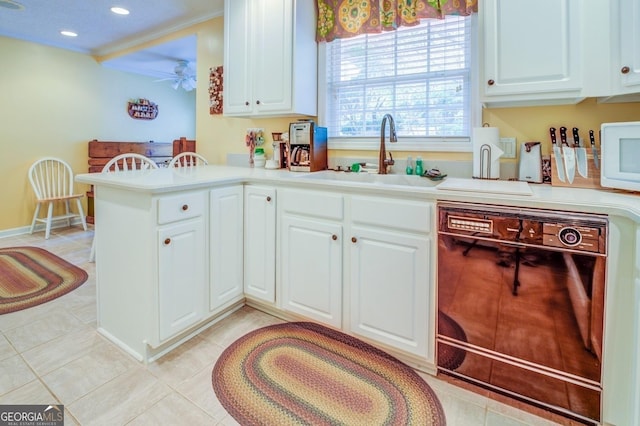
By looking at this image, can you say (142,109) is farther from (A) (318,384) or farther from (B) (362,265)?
(A) (318,384)

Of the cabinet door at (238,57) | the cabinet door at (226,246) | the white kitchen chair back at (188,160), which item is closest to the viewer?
the cabinet door at (226,246)

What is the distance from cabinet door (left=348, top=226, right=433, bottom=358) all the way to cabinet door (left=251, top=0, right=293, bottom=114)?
4.06ft

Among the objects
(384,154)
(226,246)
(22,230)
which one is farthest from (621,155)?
(22,230)

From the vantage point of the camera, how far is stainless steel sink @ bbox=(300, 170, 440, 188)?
2.12 m

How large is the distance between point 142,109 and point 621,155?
5776 millimetres

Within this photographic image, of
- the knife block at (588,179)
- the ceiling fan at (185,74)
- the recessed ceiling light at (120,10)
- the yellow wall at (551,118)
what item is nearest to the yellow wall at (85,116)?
the yellow wall at (551,118)

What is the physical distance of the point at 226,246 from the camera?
2131 mm

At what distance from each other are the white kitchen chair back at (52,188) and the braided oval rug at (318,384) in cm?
368

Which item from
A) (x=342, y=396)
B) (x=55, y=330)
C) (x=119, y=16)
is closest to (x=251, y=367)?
(x=342, y=396)

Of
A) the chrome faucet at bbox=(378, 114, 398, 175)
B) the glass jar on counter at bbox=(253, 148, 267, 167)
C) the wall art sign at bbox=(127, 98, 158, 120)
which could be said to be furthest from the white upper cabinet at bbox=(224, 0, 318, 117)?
the wall art sign at bbox=(127, 98, 158, 120)

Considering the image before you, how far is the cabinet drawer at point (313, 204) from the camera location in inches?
73.2

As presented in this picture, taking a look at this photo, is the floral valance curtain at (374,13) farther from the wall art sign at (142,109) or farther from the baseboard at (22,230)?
the baseboard at (22,230)

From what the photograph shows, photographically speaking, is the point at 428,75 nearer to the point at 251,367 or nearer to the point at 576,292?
the point at 576,292

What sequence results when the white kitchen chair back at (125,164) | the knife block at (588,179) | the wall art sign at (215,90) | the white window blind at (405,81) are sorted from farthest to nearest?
the wall art sign at (215,90) → the white kitchen chair back at (125,164) → the white window blind at (405,81) → the knife block at (588,179)
